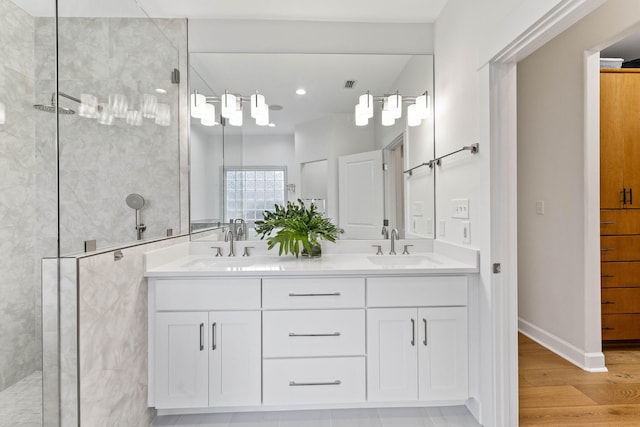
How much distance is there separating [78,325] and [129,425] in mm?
655

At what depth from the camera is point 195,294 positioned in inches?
69.7

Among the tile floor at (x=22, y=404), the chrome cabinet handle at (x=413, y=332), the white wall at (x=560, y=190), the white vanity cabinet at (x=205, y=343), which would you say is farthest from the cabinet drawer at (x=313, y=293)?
the white wall at (x=560, y=190)

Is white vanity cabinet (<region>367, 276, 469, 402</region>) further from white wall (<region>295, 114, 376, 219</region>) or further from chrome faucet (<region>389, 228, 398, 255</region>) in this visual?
white wall (<region>295, 114, 376, 219</region>)

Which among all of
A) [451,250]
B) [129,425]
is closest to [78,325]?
[129,425]

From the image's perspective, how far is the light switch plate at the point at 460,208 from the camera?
190cm

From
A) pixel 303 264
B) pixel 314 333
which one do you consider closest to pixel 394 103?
pixel 303 264

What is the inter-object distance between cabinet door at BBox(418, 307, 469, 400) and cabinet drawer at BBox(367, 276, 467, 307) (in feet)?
0.17

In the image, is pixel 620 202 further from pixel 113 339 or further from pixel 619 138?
pixel 113 339

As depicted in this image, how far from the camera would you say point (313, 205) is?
2.33m

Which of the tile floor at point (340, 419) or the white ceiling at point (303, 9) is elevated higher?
the white ceiling at point (303, 9)

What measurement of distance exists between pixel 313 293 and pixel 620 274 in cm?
248

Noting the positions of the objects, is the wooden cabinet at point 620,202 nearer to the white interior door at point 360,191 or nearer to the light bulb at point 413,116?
the light bulb at point 413,116

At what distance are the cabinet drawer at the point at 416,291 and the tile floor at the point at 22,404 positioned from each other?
1.61m

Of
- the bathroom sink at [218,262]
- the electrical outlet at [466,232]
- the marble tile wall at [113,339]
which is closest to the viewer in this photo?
the marble tile wall at [113,339]
